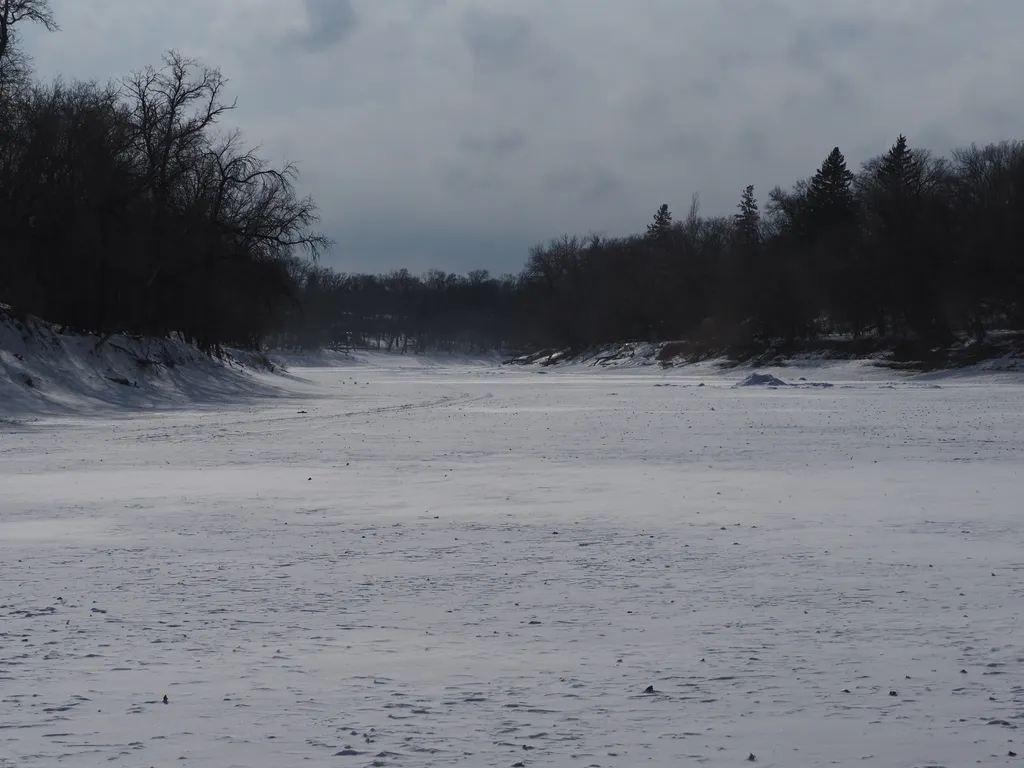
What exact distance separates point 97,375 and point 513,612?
99.5 ft

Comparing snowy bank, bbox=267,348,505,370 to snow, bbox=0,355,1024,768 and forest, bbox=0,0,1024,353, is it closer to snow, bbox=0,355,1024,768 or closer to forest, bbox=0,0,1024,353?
forest, bbox=0,0,1024,353

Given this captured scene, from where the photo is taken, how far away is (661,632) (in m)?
6.80

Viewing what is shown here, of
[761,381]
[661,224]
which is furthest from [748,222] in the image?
[761,381]

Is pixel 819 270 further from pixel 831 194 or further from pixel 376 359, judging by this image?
pixel 376 359

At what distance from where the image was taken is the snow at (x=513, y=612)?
5027mm

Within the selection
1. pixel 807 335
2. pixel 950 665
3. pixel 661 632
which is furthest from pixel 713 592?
pixel 807 335

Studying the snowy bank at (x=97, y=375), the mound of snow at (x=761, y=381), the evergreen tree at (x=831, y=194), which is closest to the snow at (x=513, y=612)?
the snowy bank at (x=97, y=375)

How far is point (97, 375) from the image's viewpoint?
35.0m

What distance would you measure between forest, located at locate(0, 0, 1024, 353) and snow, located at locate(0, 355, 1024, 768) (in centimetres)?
2618

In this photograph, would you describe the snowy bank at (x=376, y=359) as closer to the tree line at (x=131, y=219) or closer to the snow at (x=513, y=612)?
the tree line at (x=131, y=219)

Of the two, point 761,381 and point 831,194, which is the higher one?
point 831,194

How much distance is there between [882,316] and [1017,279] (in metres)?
9.85

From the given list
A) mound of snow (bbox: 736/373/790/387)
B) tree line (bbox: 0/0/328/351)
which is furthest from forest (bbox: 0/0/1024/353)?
mound of snow (bbox: 736/373/790/387)

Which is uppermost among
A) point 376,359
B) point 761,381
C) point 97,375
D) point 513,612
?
point 376,359
